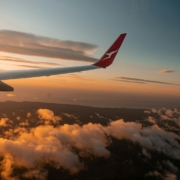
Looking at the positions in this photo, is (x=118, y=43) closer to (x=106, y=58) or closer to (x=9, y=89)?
(x=106, y=58)

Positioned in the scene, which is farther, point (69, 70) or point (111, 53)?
point (69, 70)

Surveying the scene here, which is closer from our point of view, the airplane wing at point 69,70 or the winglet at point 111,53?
the airplane wing at point 69,70

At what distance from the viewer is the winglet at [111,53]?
14736 millimetres

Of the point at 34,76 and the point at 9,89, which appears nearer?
the point at 9,89

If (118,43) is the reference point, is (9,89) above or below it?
below

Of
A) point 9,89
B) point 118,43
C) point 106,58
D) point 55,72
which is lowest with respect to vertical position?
point 9,89

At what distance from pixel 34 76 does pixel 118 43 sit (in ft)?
30.3

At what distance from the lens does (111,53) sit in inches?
628

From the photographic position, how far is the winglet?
48.3 ft

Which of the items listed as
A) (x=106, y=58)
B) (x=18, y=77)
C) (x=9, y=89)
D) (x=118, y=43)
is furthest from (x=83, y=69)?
(x=9, y=89)

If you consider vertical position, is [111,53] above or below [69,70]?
above

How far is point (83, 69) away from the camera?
17.7 meters

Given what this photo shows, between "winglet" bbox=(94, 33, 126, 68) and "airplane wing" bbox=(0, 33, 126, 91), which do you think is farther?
"winglet" bbox=(94, 33, 126, 68)

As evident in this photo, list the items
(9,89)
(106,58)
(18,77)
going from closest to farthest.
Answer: (9,89) < (18,77) < (106,58)
